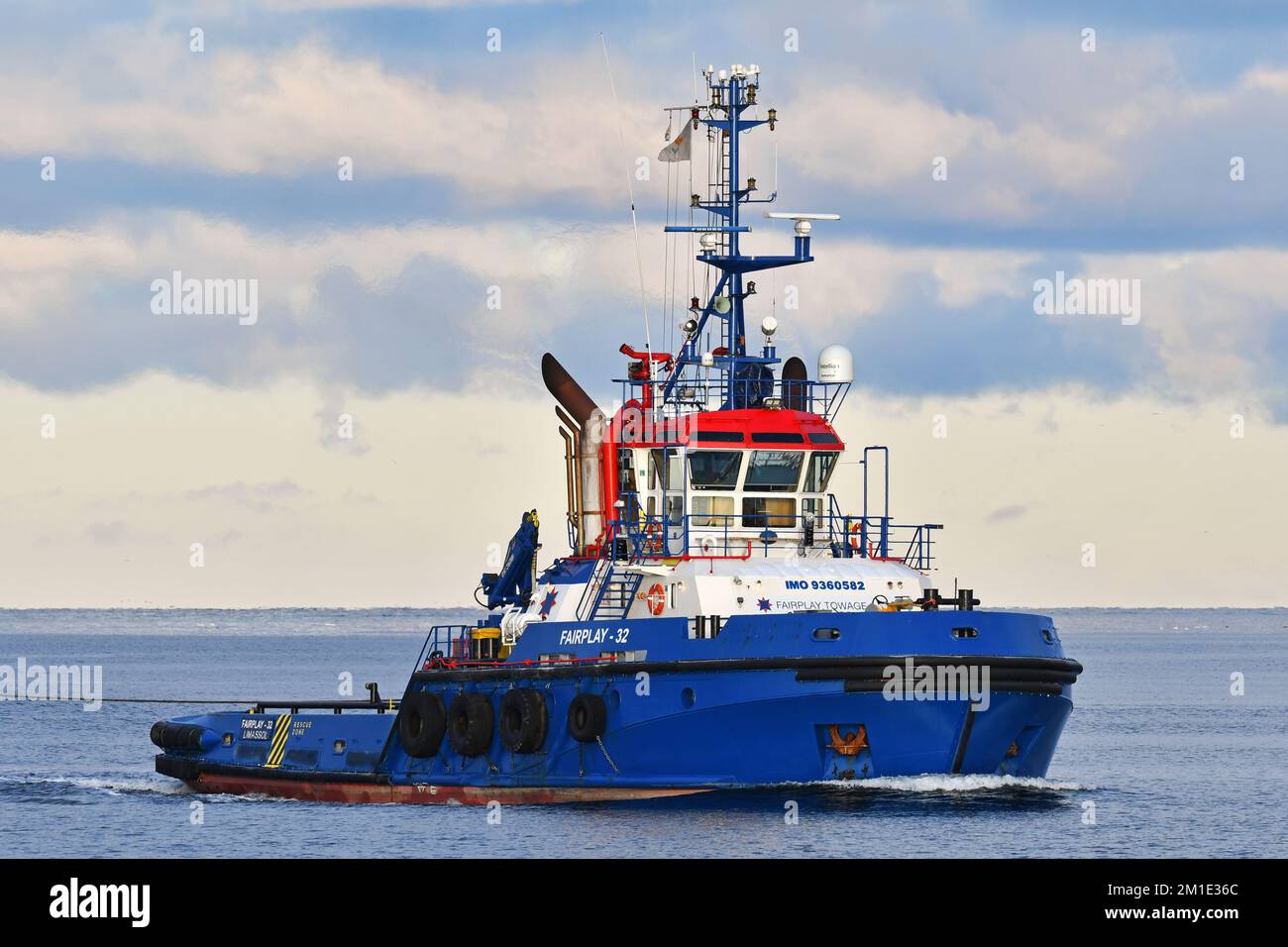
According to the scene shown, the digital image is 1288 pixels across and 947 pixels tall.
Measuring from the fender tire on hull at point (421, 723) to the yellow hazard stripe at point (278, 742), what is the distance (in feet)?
12.0

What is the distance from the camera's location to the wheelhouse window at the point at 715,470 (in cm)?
3359

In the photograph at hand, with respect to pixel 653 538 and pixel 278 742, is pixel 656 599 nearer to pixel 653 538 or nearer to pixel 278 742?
pixel 653 538

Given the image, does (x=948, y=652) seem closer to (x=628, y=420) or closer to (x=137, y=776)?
(x=628, y=420)

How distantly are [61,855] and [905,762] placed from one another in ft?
41.6

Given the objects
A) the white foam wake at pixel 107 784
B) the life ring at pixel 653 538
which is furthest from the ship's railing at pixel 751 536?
the white foam wake at pixel 107 784

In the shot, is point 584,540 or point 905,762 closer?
point 905,762

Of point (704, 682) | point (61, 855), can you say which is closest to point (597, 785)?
point (704, 682)

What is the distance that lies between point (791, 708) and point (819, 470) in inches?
223

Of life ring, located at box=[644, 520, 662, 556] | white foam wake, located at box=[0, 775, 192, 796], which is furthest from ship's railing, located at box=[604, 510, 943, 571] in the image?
white foam wake, located at box=[0, 775, 192, 796]

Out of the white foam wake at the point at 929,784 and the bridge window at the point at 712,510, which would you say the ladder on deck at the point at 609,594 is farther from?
the white foam wake at the point at 929,784

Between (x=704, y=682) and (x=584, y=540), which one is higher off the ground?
(x=584, y=540)
